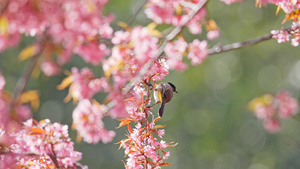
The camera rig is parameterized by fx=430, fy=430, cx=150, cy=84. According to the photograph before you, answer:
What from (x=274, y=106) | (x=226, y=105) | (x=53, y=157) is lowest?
(x=53, y=157)

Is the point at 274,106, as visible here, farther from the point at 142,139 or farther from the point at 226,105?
the point at 226,105

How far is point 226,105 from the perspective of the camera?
10852mm

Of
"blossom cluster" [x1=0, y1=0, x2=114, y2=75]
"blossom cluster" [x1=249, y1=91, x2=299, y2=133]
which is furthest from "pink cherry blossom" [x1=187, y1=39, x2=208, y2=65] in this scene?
"blossom cluster" [x1=249, y1=91, x2=299, y2=133]

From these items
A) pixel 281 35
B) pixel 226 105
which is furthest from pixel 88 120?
pixel 226 105

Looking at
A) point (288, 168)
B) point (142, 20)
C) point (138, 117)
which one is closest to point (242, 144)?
point (288, 168)

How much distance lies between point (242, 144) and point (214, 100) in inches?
57.7

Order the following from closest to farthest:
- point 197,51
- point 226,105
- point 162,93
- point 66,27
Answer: point 162,93 → point 197,51 → point 66,27 → point 226,105

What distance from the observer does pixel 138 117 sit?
160cm

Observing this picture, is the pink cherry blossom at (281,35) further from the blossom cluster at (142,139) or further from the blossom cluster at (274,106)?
the blossom cluster at (274,106)

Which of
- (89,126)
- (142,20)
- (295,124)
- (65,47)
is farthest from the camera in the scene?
(295,124)

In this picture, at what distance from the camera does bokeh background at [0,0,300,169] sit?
1080cm

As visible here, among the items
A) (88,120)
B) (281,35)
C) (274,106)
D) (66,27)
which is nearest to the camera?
(281,35)

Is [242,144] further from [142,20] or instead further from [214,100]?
[142,20]

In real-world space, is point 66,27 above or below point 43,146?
above
